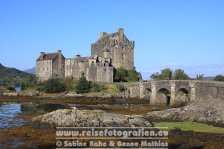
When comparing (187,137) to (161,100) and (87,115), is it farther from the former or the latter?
(161,100)

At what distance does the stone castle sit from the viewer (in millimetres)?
87188

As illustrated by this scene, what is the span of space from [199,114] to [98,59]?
2006 inches

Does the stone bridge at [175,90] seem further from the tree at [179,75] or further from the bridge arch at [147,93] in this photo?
the tree at [179,75]

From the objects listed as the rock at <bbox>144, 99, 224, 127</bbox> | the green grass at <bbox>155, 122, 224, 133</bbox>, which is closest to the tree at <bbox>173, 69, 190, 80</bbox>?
the rock at <bbox>144, 99, 224, 127</bbox>

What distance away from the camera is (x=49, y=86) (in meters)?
78.2

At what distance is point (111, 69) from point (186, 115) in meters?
46.5

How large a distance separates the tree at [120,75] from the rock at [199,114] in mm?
45545

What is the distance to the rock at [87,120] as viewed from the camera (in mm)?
30969

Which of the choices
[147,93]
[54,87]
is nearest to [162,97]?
[147,93]

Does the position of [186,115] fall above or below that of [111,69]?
below

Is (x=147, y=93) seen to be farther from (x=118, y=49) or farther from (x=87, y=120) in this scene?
(x=87, y=120)

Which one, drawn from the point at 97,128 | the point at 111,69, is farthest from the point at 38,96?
the point at 97,128

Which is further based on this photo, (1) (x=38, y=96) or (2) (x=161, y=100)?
(1) (x=38, y=96)

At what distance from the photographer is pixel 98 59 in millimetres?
86375
